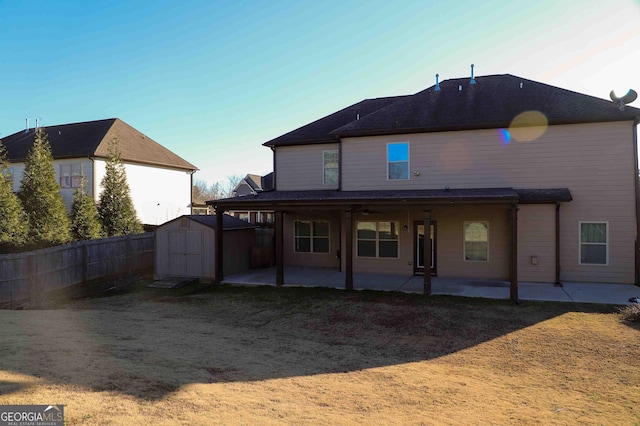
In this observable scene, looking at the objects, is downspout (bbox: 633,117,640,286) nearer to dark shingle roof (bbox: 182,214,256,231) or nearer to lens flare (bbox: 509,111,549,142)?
lens flare (bbox: 509,111,549,142)

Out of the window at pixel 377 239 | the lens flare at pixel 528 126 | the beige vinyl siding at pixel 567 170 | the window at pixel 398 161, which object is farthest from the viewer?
the window at pixel 377 239

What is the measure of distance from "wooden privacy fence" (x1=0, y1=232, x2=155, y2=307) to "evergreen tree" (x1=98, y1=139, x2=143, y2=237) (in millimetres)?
4695

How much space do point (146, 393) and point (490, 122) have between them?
13.2 metres

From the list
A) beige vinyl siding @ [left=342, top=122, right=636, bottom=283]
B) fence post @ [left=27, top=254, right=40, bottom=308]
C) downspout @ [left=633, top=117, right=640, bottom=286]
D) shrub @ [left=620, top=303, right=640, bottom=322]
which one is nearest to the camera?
shrub @ [left=620, top=303, right=640, bottom=322]

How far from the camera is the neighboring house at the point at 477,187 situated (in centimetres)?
1291

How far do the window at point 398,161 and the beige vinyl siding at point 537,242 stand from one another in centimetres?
417

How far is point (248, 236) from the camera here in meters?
17.1

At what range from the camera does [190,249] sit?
1522cm

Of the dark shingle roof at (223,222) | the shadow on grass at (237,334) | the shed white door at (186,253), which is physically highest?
the dark shingle roof at (223,222)

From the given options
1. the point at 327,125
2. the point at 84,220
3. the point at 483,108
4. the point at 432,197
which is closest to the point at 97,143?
the point at 84,220

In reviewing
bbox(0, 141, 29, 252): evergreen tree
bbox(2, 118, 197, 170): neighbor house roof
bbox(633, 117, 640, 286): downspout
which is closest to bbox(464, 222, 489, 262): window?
bbox(633, 117, 640, 286): downspout

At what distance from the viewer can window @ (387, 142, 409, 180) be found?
49.5 feet

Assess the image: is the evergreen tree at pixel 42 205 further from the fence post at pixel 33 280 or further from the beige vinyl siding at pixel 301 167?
the beige vinyl siding at pixel 301 167

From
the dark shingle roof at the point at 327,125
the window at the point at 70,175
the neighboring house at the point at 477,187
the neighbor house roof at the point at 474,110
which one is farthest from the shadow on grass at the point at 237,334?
the window at the point at 70,175
